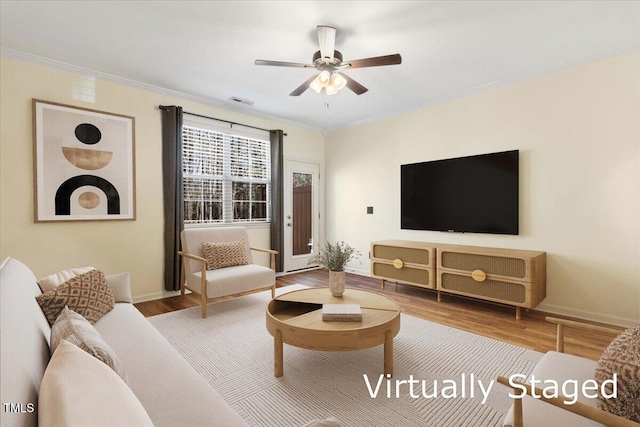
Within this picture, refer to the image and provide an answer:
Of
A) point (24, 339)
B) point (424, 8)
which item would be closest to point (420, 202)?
point (424, 8)

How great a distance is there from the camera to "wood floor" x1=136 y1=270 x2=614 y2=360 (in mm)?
2559

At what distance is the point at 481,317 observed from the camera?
3186 mm

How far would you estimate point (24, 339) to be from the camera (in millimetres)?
1014

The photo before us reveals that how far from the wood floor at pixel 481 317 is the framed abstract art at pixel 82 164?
4.14 feet

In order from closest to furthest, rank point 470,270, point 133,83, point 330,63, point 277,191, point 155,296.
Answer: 1. point 330,63
2. point 470,270
3. point 133,83
4. point 155,296
5. point 277,191

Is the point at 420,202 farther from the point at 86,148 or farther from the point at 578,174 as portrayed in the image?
the point at 86,148

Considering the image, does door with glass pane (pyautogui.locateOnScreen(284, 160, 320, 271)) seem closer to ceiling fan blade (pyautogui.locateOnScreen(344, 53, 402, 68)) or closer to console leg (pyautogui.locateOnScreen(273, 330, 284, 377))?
ceiling fan blade (pyautogui.locateOnScreen(344, 53, 402, 68))

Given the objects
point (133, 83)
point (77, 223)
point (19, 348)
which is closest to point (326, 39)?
point (133, 83)

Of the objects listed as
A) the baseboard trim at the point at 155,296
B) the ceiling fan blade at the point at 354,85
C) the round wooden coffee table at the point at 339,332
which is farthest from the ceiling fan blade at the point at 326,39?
the baseboard trim at the point at 155,296

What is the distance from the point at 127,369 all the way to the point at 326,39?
8.52 feet

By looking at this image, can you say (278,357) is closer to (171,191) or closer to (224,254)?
(224,254)

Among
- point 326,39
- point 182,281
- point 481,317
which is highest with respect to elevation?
point 326,39

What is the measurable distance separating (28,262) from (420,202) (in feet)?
15.1

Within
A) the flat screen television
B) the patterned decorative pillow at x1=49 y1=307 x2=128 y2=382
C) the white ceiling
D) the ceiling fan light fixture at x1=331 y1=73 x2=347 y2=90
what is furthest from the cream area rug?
the white ceiling
